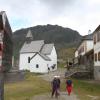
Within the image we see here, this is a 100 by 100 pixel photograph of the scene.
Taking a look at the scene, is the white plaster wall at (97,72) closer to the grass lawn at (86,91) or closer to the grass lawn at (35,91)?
the grass lawn at (35,91)

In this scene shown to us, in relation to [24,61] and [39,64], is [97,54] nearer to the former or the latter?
[39,64]

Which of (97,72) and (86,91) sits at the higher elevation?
(97,72)

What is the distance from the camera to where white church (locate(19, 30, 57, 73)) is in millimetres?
88438

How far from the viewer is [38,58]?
8888 centimetres

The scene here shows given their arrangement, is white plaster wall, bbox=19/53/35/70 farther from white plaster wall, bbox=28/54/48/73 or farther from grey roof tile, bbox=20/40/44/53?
white plaster wall, bbox=28/54/48/73

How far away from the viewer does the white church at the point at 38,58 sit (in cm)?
8844

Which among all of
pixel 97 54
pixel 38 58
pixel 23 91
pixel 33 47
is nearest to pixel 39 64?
pixel 38 58

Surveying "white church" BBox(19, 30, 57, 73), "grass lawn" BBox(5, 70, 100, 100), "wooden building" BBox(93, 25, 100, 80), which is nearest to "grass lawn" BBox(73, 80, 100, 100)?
"grass lawn" BBox(5, 70, 100, 100)

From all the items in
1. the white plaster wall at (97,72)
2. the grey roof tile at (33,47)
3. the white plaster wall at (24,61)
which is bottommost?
the white plaster wall at (97,72)

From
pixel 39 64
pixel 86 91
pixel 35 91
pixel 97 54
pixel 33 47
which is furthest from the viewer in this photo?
pixel 33 47

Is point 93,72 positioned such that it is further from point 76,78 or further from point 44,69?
point 44,69

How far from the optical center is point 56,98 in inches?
968

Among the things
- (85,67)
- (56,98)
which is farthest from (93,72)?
(56,98)

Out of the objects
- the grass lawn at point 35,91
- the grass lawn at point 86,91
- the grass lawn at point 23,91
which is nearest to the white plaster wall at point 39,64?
the grass lawn at point 23,91
